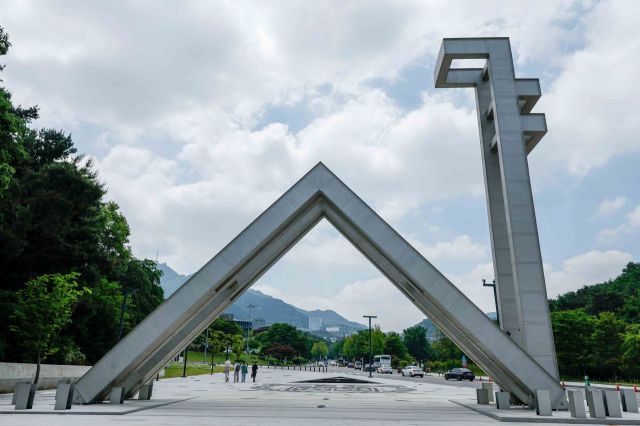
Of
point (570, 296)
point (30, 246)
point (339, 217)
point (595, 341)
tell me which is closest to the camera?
point (339, 217)

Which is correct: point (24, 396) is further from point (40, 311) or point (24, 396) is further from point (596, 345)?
point (596, 345)

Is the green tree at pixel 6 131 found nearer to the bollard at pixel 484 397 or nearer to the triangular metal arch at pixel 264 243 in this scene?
the triangular metal arch at pixel 264 243

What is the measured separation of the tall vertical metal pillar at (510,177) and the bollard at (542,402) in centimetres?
315

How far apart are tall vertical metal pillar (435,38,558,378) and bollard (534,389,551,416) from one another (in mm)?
3148

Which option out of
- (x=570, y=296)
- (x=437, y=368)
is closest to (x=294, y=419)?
(x=437, y=368)

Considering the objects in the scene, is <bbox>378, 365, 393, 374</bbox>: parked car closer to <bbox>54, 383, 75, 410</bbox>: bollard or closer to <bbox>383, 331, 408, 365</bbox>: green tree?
<bbox>383, 331, 408, 365</bbox>: green tree

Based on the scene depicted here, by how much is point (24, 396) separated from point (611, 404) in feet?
65.3

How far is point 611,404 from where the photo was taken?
1485 cm

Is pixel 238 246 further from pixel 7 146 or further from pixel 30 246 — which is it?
pixel 30 246

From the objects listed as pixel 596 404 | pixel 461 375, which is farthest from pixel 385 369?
pixel 596 404

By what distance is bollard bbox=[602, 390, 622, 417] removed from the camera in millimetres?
14734

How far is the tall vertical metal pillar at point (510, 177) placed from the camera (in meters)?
18.7

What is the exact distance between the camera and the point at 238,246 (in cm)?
1673

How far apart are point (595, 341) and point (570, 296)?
5242 cm
